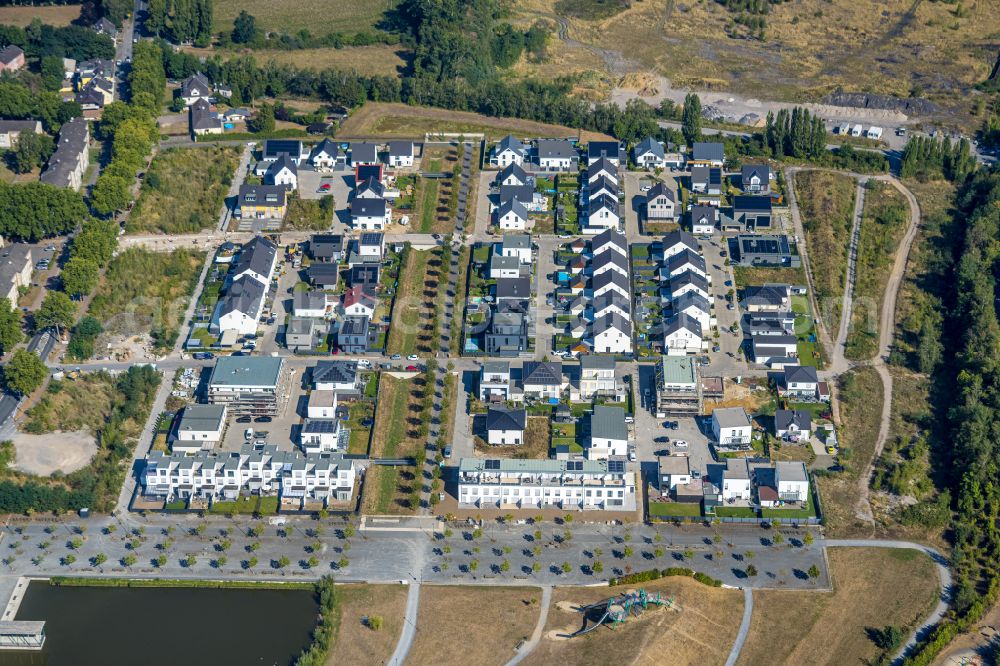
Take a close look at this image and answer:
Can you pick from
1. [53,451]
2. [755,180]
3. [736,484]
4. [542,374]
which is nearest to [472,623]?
[736,484]

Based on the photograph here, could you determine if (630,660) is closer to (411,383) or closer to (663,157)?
(411,383)

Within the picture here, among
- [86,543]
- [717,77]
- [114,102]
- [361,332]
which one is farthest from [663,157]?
[86,543]

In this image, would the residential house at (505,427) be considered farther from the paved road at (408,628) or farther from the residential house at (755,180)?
the residential house at (755,180)

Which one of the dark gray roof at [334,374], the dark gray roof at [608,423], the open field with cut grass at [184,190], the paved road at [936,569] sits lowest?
the paved road at [936,569]

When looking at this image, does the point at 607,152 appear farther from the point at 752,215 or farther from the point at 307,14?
the point at 307,14

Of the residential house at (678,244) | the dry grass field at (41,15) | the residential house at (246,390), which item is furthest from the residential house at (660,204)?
the dry grass field at (41,15)

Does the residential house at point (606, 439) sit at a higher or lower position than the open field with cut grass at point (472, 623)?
higher

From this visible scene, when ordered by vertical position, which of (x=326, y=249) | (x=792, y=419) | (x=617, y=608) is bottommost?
(x=617, y=608)

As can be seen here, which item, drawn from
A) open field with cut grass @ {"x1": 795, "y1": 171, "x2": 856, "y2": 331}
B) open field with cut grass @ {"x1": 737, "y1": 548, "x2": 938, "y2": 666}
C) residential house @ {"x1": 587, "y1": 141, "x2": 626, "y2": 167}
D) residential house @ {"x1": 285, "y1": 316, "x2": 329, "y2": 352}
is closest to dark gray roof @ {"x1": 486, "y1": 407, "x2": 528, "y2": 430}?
residential house @ {"x1": 285, "y1": 316, "x2": 329, "y2": 352}
